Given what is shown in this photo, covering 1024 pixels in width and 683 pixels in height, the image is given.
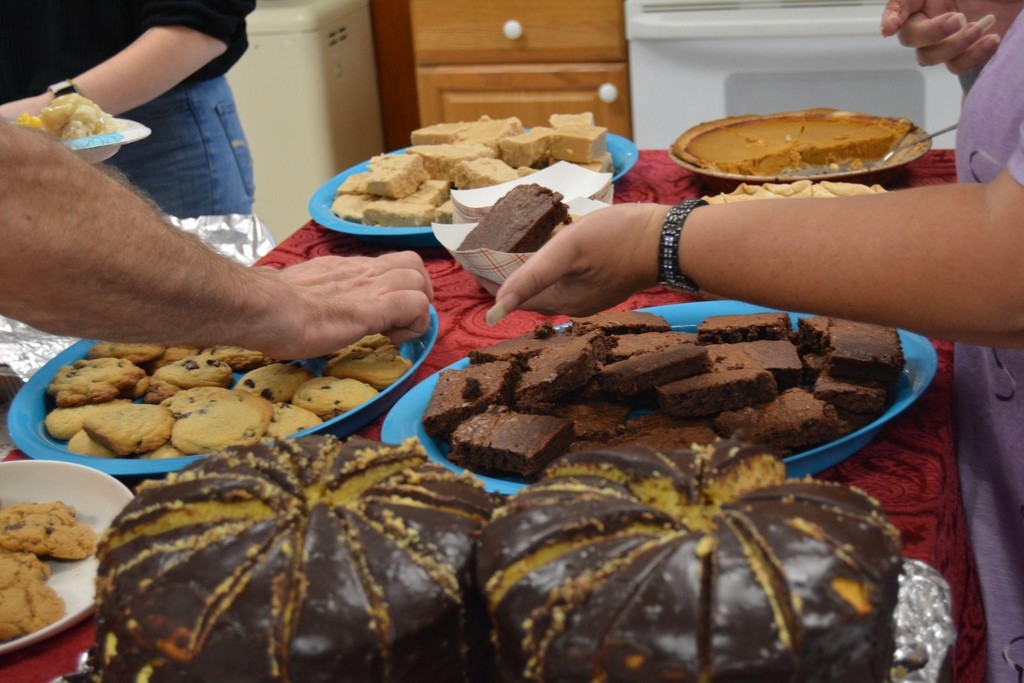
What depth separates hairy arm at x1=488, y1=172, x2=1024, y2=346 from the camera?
0.92m

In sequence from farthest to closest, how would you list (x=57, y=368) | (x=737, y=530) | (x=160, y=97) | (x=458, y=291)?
(x=160, y=97) → (x=458, y=291) → (x=57, y=368) → (x=737, y=530)

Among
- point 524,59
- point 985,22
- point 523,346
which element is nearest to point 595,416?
point 523,346

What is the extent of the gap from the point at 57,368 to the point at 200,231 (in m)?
0.75

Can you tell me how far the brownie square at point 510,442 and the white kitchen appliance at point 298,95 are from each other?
116 inches

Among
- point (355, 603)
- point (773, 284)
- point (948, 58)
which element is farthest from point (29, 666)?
point (948, 58)

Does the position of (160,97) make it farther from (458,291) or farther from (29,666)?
(29,666)

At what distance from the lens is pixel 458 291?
5.88ft

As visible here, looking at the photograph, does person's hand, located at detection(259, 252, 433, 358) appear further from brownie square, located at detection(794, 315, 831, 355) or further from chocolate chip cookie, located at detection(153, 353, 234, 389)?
brownie square, located at detection(794, 315, 831, 355)

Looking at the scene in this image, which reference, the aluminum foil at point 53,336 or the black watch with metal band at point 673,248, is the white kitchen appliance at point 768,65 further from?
the black watch with metal band at point 673,248

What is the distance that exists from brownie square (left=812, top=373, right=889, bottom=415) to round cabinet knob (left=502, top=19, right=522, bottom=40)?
2758mm

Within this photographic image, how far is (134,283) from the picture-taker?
1.23 meters

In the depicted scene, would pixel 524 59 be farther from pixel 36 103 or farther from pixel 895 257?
pixel 895 257

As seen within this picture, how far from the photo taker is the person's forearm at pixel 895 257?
3.02 ft

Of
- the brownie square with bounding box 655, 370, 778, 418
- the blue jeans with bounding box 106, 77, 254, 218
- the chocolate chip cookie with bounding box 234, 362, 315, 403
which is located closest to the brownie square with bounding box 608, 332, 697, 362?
the brownie square with bounding box 655, 370, 778, 418
